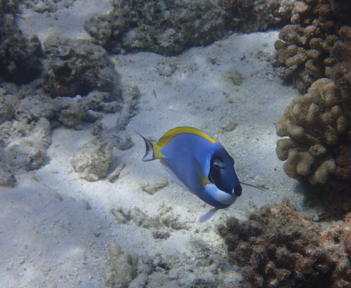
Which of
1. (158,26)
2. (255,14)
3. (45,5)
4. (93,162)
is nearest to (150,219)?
(93,162)

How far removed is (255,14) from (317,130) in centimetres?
335

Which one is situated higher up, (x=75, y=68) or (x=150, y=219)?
(x=75, y=68)

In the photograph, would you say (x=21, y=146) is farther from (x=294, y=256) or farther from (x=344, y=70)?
(x=344, y=70)

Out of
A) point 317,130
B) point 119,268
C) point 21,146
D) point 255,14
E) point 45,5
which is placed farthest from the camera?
point 45,5

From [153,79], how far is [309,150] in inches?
128

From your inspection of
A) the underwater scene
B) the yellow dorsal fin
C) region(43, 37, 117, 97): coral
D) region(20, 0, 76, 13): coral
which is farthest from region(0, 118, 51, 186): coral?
region(20, 0, 76, 13): coral

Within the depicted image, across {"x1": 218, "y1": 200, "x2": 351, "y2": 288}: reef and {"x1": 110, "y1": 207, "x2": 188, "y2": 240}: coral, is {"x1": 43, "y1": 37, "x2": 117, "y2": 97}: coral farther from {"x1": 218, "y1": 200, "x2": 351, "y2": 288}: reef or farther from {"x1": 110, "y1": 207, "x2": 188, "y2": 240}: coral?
{"x1": 218, "y1": 200, "x2": 351, "y2": 288}: reef

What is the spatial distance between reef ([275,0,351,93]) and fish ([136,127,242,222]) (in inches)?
137

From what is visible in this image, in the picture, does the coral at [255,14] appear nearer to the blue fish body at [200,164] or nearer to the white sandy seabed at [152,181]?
the white sandy seabed at [152,181]

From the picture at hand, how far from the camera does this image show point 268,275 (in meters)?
2.44

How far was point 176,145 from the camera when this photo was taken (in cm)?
181

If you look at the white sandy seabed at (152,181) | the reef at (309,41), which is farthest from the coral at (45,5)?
the reef at (309,41)

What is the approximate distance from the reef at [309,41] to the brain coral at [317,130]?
1.33 meters

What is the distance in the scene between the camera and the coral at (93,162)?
3848 millimetres
